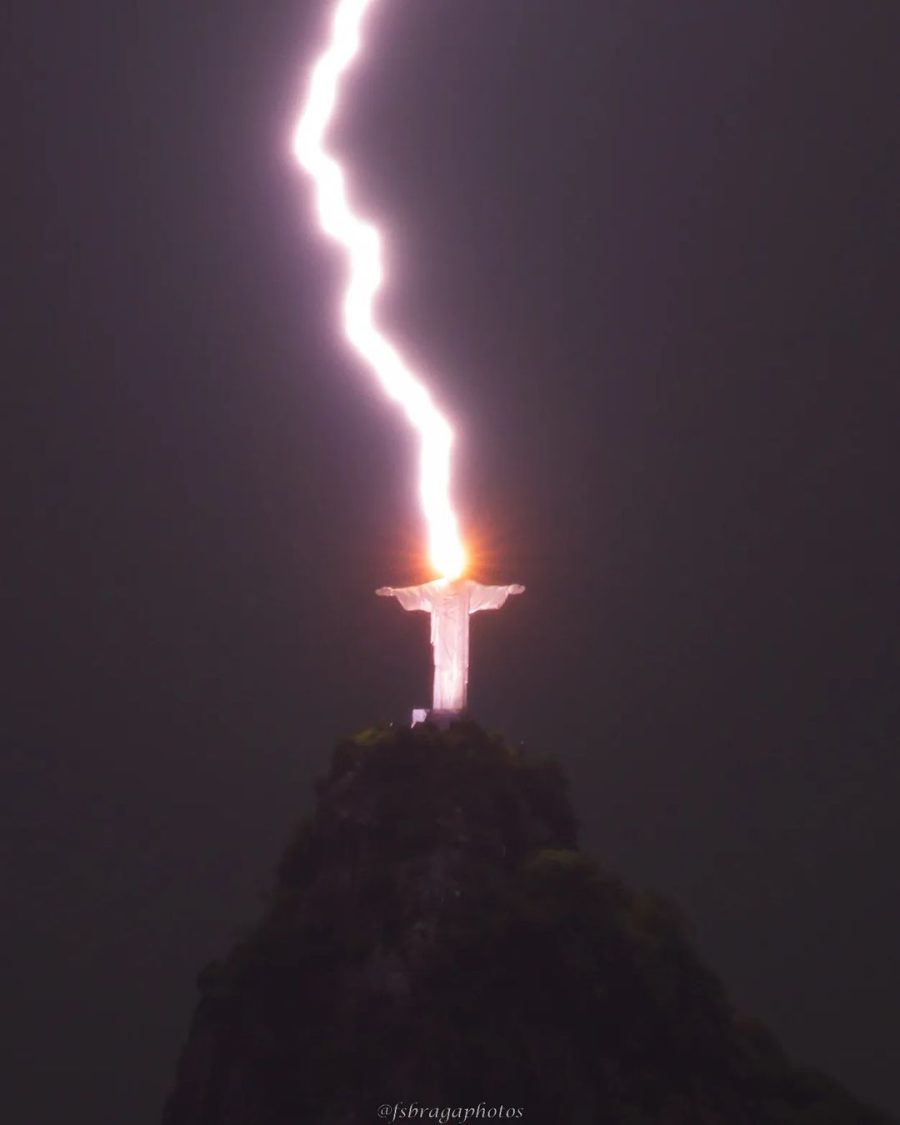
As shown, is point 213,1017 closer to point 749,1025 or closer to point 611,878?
point 611,878

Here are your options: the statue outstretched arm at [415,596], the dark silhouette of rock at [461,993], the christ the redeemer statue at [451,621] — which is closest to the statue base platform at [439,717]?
the christ the redeemer statue at [451,621]

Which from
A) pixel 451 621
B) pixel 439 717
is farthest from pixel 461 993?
pixel 451 621

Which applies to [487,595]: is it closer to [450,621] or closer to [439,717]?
[450,621]

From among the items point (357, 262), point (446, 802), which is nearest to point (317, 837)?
point (446, 802)

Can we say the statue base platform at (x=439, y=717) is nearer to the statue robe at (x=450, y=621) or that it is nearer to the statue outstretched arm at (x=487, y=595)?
the statue robe at (x=450, y=621)

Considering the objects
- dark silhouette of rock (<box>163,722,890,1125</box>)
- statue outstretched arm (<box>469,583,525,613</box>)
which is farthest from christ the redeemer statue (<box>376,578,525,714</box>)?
dark silhouette of rock (<box>163,722,890,1125</box>)

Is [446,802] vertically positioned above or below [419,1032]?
above

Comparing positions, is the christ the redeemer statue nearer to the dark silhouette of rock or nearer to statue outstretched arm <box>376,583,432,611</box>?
statue outstretched arm <box>376,583,432,611</box>
